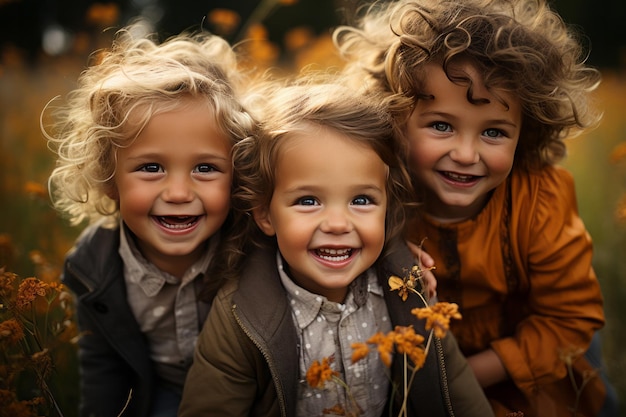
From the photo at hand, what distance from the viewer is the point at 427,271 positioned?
2229 mm

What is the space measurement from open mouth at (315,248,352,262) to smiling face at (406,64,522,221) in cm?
54

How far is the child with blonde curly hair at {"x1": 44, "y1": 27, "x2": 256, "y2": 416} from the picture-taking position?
2148 mm

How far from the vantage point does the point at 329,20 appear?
636 inches

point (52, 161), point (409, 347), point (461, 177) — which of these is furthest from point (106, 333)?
point (52, 161)

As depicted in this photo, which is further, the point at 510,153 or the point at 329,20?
the point at 329,20

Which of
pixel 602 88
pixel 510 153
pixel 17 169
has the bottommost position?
pixel 510 153

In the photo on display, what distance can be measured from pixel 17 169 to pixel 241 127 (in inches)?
107

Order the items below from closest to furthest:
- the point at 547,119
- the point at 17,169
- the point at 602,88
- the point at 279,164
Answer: the point at 279,164, the point at 547,119, the point at 17,169, the point at 602,88

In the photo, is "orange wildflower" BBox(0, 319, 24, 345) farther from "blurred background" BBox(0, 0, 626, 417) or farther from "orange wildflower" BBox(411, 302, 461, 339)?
"orange wildflower" BBox(411, 302, 461, 339)

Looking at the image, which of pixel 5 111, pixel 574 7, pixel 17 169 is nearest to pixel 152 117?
pixel 17 169

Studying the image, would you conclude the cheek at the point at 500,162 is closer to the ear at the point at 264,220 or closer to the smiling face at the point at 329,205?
the smiling face at the point at 329,205

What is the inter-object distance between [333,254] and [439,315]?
556mm

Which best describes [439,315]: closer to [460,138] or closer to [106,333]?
[460,138]

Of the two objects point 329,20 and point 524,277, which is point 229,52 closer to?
point 524,277
